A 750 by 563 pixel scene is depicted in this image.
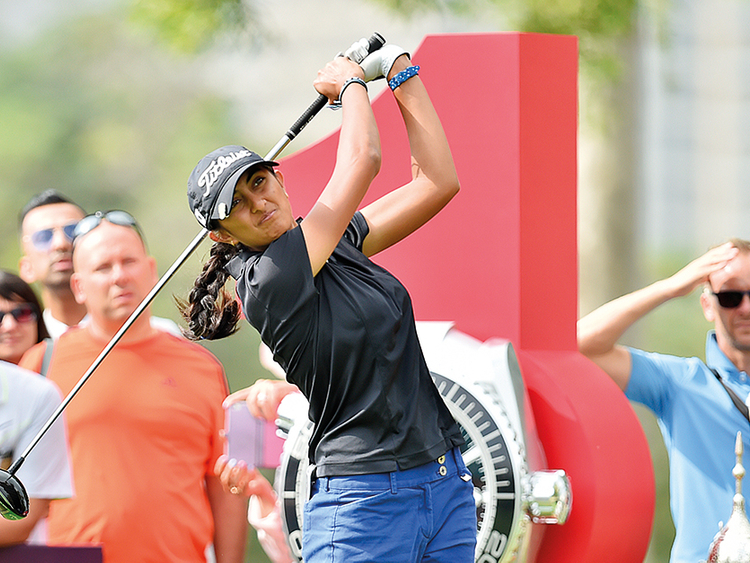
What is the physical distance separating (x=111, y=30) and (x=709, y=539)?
8799mm

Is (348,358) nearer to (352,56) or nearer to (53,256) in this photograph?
(352,56)

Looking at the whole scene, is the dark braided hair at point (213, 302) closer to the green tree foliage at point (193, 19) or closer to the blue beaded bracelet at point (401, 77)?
the blue beaded bracelet at point (401, 77)

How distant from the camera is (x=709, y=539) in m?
3.39

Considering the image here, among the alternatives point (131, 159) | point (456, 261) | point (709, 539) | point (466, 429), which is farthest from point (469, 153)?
point (131, 159)

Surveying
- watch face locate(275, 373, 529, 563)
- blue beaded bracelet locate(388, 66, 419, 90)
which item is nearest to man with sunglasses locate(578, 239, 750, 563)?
watch face locate(275, 373, 529, 563)

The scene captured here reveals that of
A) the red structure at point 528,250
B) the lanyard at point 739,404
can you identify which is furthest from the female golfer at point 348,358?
the lanyard at point 739,404

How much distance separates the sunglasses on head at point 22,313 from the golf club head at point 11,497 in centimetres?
98

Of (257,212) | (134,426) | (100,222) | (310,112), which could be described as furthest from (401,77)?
(134,426)

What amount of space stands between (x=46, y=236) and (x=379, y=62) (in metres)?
1.80

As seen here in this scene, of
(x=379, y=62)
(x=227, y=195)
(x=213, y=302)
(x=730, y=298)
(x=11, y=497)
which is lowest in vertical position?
(x=11, y=497)

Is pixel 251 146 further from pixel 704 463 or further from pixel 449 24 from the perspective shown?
pixel 704 463

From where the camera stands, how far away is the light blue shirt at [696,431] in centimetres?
342

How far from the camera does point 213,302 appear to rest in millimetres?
2596

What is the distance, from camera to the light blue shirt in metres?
3.42
